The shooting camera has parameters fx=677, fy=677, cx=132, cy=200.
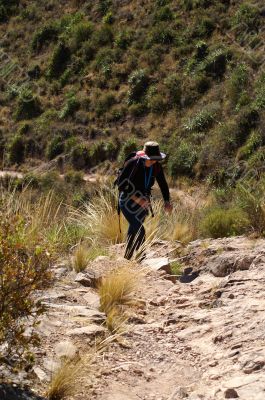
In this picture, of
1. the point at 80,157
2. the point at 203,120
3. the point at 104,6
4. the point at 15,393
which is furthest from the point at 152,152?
the point at 104,6

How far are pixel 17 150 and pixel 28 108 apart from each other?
2.55 metres

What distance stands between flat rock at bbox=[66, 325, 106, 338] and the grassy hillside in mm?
13540

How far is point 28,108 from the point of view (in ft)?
100

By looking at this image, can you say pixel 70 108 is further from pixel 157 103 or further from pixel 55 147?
pixel 157 103

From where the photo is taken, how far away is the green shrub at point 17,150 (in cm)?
2856

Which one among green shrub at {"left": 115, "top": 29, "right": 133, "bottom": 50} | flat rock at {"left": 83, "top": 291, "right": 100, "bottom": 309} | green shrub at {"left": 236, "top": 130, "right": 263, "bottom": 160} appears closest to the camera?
flat rock at {"left": 83, "top": 291, "right": 100, "bottom": 309}

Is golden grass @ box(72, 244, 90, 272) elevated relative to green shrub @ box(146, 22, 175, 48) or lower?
elevated

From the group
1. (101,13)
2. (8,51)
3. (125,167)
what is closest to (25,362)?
(125,167)

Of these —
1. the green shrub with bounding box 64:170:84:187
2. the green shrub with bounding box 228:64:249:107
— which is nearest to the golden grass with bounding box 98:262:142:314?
the green shrub with bounding box 228:64:249:107

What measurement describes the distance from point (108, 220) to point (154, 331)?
3065 mm

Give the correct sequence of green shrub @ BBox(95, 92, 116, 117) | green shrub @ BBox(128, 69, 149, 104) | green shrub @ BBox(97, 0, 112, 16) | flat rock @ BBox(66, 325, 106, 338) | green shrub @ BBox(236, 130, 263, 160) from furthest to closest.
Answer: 1. green shrub @ BBox(97, 0, 112, 16)
2. green shrub @ BBox(95, 92, 116, 117)
3. green shrub @ BBox(128, 69, 149, 104)
4. green shrub @ BBox(236, 130, 263, 160)
5. flat rock @ BBox(66, 325, 106, 338)

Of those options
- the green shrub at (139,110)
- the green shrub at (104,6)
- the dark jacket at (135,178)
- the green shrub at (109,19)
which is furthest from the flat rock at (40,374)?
the green shrub at (104,6)

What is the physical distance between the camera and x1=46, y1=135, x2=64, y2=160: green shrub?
27.4 m

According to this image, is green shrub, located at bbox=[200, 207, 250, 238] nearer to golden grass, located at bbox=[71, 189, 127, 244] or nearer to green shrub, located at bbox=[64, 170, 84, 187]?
golden grass, located at bbox=[71, 189, 127, 244]
